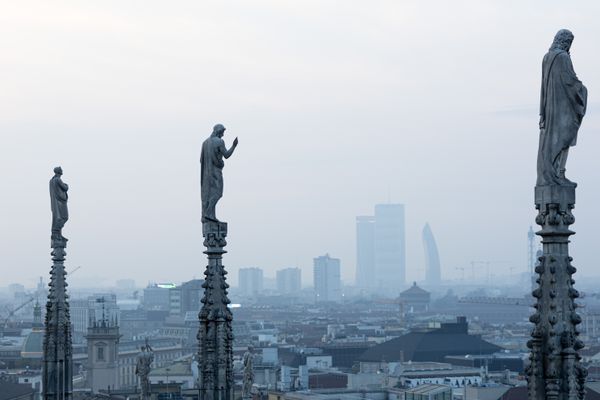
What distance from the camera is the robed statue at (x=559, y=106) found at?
39.9 feet

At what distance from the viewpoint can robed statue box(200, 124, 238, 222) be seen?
18.1 m

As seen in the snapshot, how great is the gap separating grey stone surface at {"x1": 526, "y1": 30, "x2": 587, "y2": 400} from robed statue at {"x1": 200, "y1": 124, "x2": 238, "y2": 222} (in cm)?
644

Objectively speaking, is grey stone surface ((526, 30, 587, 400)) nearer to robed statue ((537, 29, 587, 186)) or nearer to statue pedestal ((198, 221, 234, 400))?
robed statue ((537, 29, 587, 186))

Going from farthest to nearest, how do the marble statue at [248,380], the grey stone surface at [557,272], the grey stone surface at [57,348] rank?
the grey stone surface at [57,348]
the marble statue at [248,380]
the grey stone surface at [557,272]

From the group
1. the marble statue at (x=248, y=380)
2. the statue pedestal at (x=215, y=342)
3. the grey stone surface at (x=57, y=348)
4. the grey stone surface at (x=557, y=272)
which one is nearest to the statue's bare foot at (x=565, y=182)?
the grey stone surface at (x=557, y=272)

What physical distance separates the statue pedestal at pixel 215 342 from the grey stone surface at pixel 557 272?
19.5 feet

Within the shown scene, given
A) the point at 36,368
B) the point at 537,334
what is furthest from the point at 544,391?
the point at 36,368

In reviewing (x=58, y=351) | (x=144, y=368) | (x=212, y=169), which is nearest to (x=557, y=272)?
(x=212, y=169)

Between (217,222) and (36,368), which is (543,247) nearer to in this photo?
(217,222)

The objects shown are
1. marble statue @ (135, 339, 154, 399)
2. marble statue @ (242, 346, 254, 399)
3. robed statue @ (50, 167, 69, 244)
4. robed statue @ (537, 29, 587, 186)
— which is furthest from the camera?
robed statue @ (50, 167, 69, 244)

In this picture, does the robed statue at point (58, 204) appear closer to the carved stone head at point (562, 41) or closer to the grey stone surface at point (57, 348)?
the grey stone surface at point (57, 348)

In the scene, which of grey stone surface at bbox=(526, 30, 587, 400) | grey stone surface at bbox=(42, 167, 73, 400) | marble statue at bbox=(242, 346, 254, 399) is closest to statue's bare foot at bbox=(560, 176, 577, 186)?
grey stone surface at bbox=(526, 30, 587, 400)

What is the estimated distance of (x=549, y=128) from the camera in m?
12.2

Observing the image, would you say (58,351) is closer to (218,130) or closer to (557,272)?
(218,130)
